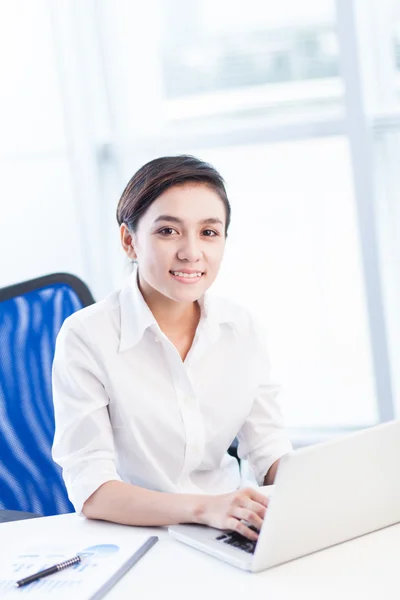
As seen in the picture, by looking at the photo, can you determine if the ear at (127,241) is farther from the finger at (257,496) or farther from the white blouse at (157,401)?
the finger at (257,496)

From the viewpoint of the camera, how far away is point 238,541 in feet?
4.14

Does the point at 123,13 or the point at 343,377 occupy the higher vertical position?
the point at 123,13

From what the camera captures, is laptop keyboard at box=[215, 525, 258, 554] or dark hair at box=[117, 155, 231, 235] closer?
laptop keyboard at box=[215, 525, 258, 554]

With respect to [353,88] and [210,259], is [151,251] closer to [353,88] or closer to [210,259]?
[210,259]

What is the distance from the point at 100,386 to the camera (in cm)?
159

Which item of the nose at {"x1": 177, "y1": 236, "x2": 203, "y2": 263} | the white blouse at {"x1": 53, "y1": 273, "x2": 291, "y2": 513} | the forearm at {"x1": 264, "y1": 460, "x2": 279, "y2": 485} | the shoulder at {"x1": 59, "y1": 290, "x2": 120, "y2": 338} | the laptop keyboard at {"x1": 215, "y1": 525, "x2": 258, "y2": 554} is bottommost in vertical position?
the forearm at {"x1": 264, "y1": 460, "x2": 279, "y2": 485}

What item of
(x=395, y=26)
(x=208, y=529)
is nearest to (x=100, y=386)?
(x=208, y=529)

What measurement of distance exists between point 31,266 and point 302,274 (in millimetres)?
973

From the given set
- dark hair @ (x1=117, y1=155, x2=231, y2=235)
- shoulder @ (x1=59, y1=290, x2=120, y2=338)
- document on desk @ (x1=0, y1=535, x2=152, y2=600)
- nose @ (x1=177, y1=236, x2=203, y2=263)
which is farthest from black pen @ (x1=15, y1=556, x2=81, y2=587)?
dark hair @ (x1=117, y1=155, x2=231, y2=235)

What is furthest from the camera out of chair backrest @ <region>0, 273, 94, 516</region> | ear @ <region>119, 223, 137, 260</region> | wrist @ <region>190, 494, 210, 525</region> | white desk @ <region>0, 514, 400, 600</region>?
chair backrest @ <region>0, 273, 94, 516</region>

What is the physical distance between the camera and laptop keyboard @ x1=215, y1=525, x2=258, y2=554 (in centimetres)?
123

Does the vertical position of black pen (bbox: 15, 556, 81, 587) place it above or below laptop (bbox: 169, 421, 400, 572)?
below

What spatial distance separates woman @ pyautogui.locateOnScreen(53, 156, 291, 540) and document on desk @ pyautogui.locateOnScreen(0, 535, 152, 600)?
0.18 meters

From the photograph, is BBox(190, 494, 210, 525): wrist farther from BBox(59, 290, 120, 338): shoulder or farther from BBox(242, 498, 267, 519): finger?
BBox(59, 290, 120, 338): shoulder
